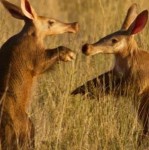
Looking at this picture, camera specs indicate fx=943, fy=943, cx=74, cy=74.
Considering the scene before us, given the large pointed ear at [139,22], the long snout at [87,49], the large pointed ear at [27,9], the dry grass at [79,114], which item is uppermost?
the large pointed ear at [27,9]

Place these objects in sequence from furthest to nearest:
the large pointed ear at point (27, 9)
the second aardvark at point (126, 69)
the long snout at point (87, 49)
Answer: the second aardvark at point (126, 69) < the long snout at point (87, 49) < the large pointed ear at point (27, 9)

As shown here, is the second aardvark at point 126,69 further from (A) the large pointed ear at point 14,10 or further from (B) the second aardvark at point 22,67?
(A) the large pointed ear at point 14,10

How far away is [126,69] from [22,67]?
4.42 ft

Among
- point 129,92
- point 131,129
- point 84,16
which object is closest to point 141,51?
point 129,92

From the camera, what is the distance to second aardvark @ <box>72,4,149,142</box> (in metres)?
9.49

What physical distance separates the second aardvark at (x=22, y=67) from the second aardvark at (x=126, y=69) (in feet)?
1.62

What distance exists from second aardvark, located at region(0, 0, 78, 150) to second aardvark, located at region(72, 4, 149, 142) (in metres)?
0.49

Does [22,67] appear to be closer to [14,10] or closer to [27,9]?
[27,9]

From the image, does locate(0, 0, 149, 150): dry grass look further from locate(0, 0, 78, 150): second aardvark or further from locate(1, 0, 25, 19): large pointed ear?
locate(1, 0, 25, 19): large pointed ear

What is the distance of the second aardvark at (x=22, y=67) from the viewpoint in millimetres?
8453

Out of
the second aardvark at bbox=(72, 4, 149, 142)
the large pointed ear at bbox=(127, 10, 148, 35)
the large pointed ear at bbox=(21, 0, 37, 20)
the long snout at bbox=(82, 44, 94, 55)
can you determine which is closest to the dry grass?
the second aardvark at bbox=(72, 4, 149, 142)

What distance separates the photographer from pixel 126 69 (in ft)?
31.9

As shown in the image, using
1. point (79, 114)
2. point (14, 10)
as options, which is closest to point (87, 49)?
point (79, 114)

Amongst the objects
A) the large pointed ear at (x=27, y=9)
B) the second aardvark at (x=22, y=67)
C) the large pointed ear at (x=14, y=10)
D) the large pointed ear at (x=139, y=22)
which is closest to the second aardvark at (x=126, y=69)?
the large pointed ear at (x=139, y=22)
